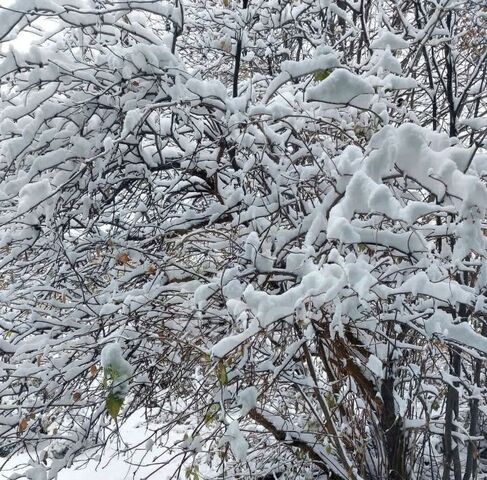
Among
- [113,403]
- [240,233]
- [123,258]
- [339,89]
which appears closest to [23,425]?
[123,258]

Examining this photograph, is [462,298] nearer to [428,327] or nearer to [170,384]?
[428,327]

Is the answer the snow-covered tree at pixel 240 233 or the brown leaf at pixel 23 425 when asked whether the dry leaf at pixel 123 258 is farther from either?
the brown leaf at pixel 23 425

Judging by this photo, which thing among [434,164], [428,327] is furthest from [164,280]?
[434,164]

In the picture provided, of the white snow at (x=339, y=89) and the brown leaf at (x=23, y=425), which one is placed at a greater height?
the white snow at (x=339, y=89)

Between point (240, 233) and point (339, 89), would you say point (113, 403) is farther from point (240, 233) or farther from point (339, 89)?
point (339, 89)

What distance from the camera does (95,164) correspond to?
8.46 feet

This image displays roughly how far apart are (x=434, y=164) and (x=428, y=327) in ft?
1.98

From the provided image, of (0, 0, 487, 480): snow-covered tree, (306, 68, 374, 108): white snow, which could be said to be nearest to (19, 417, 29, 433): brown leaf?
(0, 0, 487, 480): snow-covered tree

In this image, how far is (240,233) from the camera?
282cm

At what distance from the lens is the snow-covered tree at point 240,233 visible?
183 centimetres

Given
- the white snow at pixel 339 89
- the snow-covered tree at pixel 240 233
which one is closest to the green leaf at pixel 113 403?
the snow-covered tree at pixel 240 233

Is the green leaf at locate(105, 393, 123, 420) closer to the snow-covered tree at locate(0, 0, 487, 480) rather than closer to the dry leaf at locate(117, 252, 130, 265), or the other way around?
the snow-covered tree at locate(0, 0, 487, 480)

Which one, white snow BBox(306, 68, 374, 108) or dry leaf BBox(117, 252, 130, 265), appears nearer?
white snow BBox(306, 68, 374, 108)

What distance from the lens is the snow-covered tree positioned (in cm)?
183
